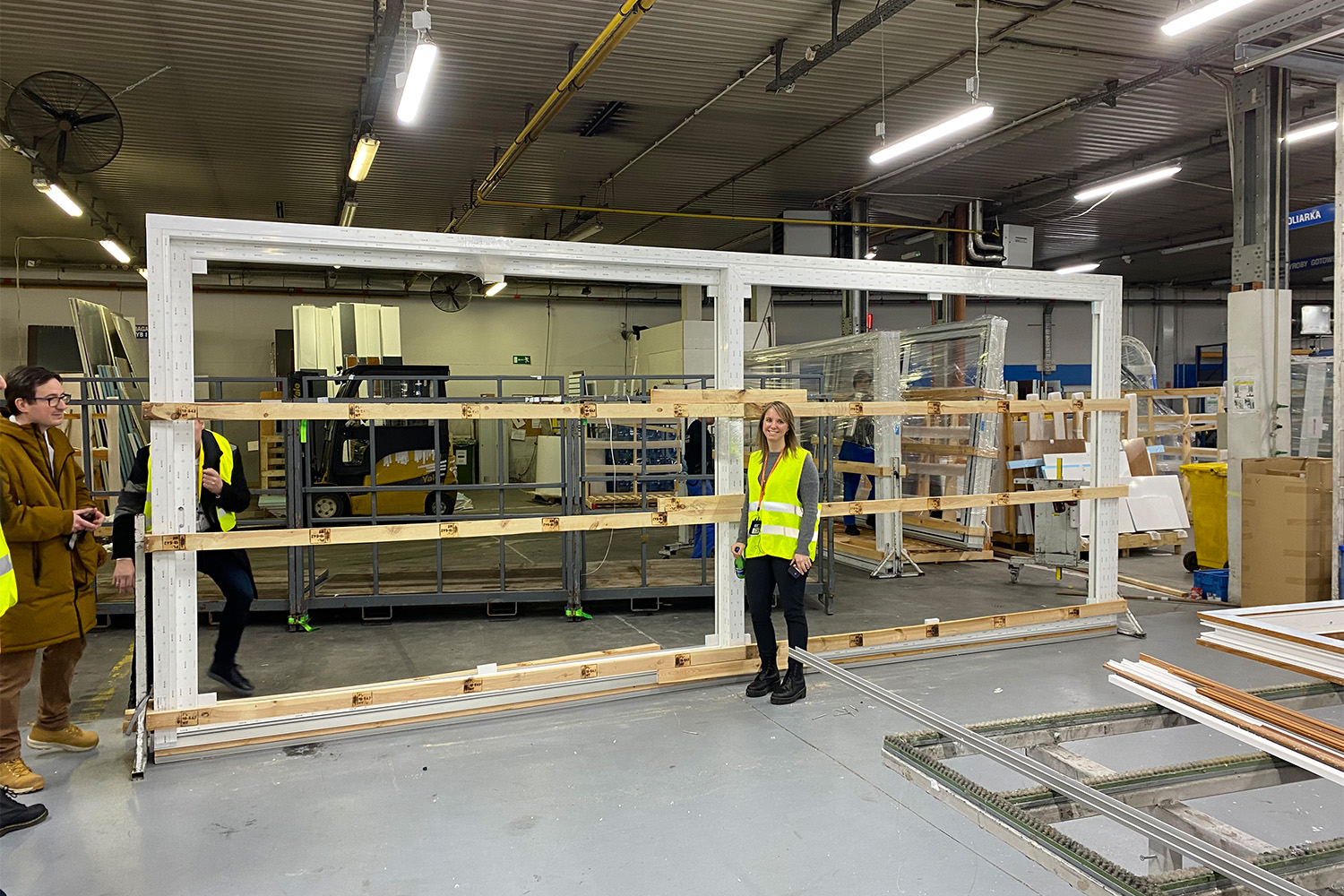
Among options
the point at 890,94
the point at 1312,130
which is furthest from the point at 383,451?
the point at 1312,130

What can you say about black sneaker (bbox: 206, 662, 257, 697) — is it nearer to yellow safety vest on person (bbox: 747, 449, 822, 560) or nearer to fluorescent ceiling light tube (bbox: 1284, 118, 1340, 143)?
yellow safety vest on person (bbox: 747, 449, 822, 560)

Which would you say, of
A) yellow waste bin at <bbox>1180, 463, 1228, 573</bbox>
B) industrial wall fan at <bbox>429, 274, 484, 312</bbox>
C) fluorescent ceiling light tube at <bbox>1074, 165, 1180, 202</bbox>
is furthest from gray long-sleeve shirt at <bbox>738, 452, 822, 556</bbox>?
industrial wall fan at <bbox>429, 274, 484, 312</bbox>

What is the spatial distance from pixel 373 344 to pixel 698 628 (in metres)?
8.34

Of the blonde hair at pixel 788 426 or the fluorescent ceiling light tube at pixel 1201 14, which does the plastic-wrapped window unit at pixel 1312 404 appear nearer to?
the fluorescent ceiling light tube at pixel 1201 14

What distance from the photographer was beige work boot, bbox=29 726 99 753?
377cm

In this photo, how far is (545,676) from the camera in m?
4.32

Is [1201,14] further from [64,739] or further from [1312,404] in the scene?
[64,739]

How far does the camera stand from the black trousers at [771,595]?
14.1ft

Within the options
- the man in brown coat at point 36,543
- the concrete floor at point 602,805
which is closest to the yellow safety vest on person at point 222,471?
the man in brown coat at point 36,543

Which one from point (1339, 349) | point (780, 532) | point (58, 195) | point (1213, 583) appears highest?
point (58, 195)

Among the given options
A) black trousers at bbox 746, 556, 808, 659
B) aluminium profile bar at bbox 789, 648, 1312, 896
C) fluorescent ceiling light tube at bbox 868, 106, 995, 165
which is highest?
fluorescent ceiling light tube at bbox 868, 106, 995, 165

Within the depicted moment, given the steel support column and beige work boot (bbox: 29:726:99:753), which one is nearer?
beige work boot (bbox: 29:726:99:753)

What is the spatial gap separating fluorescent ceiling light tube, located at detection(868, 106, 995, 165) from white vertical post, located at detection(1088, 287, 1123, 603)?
236cm

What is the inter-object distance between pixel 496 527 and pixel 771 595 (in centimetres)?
151
